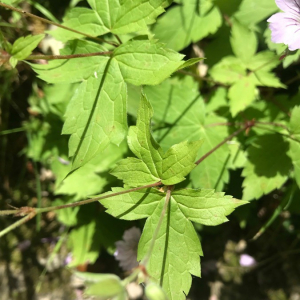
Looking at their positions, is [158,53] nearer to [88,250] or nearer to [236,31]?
[236,31]

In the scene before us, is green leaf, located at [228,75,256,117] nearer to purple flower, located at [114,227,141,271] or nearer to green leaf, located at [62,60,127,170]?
green leaf, located at [62,60,127,170]

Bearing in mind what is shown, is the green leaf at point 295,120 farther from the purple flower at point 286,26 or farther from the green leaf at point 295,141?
the purple flower at point 286,26

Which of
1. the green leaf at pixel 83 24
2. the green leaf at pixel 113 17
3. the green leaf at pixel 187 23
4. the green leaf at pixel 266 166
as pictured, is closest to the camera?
the green leaf at pixel 113 17

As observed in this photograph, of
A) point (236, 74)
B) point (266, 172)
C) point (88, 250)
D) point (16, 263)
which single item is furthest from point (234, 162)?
point (16, 263)

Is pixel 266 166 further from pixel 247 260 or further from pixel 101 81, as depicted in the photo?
pixel 247 260

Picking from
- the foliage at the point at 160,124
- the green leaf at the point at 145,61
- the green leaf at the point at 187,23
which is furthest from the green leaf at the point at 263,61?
the green leaf at the point at 145,61
